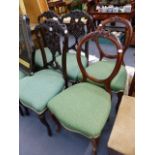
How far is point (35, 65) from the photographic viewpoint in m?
1.87

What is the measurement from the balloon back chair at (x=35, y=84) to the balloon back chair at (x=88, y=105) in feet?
0.30

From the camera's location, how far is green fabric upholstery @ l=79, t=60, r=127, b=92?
144cm

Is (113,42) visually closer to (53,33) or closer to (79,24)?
(53,33)

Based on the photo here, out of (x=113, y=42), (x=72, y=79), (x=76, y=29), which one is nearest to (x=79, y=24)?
(x=76, y=29)

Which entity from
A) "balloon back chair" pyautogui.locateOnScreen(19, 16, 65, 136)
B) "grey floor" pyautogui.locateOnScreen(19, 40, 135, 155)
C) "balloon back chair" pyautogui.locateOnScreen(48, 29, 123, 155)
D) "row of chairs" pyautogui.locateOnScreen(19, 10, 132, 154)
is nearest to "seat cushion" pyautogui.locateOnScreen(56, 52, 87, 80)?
"row of chairs" pyautogui.locateOnScreen(19, 10, 132, 154)

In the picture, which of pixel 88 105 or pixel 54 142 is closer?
pixel 88 105

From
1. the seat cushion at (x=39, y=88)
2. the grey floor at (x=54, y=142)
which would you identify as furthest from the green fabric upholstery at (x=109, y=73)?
the grey floor at (x=54, y=142)

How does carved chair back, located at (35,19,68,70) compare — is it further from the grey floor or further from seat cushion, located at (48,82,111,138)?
the grey floor

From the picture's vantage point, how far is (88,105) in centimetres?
121

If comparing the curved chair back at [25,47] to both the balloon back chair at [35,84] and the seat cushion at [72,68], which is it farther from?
the seat cushion at [72,68]

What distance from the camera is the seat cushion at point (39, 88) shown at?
4.45 ft

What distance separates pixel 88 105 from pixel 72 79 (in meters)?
0.50
